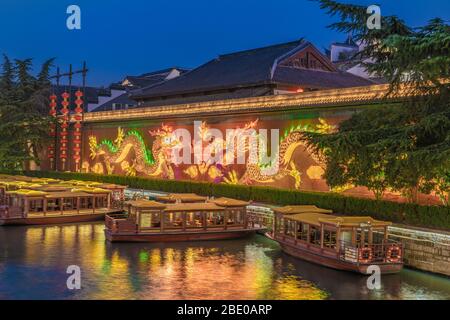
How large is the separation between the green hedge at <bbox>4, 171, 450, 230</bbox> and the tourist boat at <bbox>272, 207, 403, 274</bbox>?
64.0 inches

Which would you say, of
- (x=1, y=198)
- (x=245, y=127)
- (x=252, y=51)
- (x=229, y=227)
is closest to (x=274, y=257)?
(x=229, y=227)

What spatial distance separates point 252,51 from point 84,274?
22013 mm

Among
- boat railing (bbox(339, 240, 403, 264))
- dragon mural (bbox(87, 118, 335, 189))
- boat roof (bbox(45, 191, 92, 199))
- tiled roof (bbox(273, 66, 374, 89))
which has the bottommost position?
boat railing (bbox(339, 240, 403, 264))

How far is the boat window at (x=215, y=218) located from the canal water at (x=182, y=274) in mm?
936

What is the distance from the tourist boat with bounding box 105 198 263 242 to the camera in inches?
788

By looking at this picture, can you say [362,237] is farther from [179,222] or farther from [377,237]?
[179,222]

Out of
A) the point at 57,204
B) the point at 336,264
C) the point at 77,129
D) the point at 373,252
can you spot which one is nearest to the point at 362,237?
the point at 373,252

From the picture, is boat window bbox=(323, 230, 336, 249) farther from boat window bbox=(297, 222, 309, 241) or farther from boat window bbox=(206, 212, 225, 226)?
boat window bbox=(206, 212, 225, 226)

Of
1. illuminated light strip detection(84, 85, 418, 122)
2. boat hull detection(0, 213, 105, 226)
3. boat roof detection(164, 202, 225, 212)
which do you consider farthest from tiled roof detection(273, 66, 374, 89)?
boat hull detection(0, 213, 105, 226)

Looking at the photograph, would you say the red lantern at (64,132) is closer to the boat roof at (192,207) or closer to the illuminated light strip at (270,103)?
the illuminated light strip at (270,103)

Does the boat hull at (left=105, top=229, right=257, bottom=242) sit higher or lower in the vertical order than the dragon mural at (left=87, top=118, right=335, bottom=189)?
lower

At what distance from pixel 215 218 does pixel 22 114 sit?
2365 centimetres

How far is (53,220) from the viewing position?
78.7 ft
